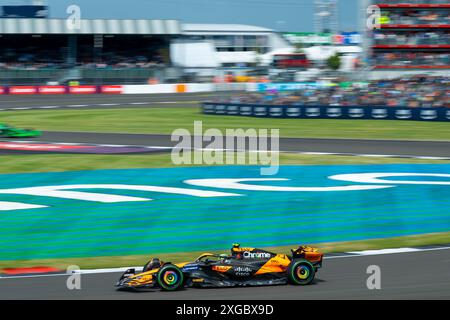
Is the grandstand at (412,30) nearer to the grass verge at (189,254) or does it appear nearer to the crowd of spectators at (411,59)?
the crowd of spectators at (411,59)

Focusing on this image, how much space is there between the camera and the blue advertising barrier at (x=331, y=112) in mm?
32906

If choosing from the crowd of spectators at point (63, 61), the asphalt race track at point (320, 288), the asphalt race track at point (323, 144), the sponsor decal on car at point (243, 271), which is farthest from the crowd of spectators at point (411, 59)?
the sponsor decal on car at point (243, 271)

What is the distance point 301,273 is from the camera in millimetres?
9125

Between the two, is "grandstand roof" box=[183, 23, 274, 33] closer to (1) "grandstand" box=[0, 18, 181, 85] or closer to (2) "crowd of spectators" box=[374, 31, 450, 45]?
(1) "grandstand" box=[0, 18, 181, 85]

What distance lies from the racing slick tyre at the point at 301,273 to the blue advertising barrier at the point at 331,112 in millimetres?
25079

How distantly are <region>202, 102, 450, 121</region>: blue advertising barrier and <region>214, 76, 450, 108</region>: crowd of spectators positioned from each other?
0.35 m

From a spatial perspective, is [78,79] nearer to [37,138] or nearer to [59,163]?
[37,138]

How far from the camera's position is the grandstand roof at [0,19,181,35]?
67.8m

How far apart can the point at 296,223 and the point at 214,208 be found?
6.12 feet

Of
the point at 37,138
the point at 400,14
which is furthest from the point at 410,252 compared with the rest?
the point at 400,14

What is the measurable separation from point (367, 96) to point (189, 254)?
81.3ft

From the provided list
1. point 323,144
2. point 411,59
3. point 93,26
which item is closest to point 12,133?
point 323,144

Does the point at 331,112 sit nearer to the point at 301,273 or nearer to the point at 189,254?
the point at 189,254

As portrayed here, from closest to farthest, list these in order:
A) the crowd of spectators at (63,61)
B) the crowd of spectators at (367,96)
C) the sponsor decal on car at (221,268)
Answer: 1. the sponsor decal on car at (221,268)
2. the crowd of spectators at (367,96)
3. the crowd of spectators at (63,61)
